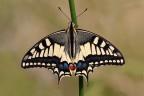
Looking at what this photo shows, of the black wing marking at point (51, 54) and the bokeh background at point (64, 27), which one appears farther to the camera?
the bokeh background at point (64, 27)

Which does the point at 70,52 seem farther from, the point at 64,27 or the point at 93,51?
the point at 64,27

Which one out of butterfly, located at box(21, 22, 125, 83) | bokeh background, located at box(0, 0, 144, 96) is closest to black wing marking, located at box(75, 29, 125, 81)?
butterfly, located at box(21, 22, 125, 83)

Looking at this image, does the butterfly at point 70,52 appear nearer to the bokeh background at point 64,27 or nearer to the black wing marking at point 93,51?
the black wing marking at point 93,51

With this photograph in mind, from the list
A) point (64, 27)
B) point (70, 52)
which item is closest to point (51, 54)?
point (70, 52)

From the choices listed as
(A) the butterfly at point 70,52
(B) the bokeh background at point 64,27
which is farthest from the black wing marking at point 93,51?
(B) the bokeh background at point 64,27
